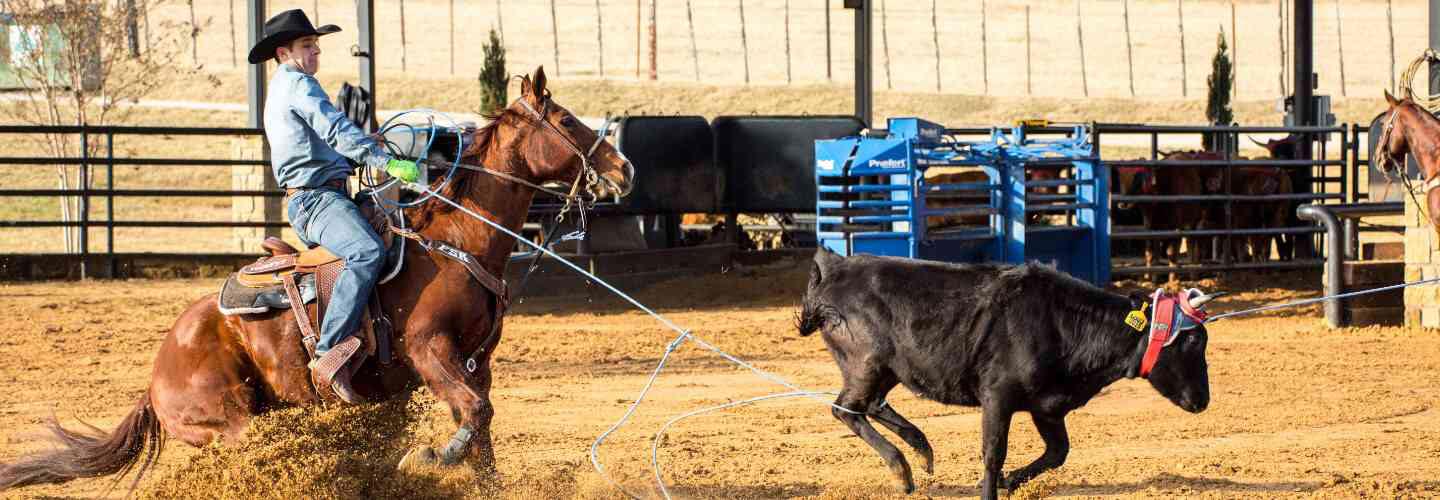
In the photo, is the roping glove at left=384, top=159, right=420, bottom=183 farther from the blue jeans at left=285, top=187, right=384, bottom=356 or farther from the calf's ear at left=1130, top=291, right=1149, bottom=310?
the calf's ear at left=1130, top=291, right=1149, bottom=310

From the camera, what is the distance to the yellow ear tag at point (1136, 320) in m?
6.08

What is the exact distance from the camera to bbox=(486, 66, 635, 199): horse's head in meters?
6.17

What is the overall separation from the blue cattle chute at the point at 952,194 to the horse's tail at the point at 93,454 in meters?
7.87

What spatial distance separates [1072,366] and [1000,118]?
39.9 m

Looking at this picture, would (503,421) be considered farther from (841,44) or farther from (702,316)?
(841,44)

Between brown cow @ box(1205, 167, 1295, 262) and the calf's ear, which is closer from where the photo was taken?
the calf's ear

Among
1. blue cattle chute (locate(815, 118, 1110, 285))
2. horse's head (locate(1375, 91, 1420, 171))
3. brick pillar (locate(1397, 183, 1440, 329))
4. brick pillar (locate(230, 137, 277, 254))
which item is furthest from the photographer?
brick pillar (locate(230, 137, 277, 254))

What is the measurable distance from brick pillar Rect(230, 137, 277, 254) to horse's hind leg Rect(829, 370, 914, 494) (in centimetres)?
1199

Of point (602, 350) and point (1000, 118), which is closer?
point (602, 350)

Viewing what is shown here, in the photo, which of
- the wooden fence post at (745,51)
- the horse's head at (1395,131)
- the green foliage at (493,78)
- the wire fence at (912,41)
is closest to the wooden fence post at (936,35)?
the wire fence at (912,41)

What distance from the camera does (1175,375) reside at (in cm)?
618

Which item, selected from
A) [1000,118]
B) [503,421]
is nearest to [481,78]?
[1000,118]

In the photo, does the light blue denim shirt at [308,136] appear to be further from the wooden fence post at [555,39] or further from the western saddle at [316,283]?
the wooden fence post at [555,39]

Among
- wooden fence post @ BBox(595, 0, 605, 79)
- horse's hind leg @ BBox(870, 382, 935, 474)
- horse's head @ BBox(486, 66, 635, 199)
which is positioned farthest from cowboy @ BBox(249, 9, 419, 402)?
wooden fence post @ BBox(595, 0, 605, 79)
